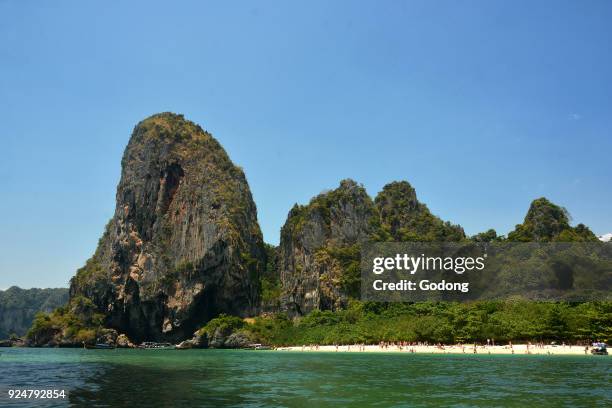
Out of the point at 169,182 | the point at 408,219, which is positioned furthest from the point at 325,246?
the point at 169,182

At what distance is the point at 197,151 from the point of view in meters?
146

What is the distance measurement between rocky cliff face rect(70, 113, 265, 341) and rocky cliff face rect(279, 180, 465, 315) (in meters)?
12.7

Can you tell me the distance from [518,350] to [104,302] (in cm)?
10454

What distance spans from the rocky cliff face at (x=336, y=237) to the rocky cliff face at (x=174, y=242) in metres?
12.7

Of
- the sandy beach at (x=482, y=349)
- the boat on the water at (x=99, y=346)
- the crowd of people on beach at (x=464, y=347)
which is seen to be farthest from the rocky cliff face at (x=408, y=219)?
the boat on the water at (x=99, y=346)

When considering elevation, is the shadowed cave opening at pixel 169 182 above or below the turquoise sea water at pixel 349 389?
above

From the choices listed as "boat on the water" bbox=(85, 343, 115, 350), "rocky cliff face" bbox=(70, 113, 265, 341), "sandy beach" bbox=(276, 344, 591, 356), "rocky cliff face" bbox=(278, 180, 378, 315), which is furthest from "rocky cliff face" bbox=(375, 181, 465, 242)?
"boat on the water" bbox=(85, 343, 115, 350)

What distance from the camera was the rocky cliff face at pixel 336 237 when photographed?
384 feet

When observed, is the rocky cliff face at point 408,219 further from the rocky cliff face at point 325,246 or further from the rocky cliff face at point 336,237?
the rocky cliff face at point 325,246

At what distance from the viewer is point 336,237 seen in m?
126

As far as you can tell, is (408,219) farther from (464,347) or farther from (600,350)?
(600,350)

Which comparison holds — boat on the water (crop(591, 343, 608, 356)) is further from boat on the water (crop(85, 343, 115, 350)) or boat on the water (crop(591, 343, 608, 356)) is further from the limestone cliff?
boat on the water (crop(85, 343, 115, 350))

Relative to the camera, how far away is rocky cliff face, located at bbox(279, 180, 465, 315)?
11719 centimetres

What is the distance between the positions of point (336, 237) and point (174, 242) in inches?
1706
